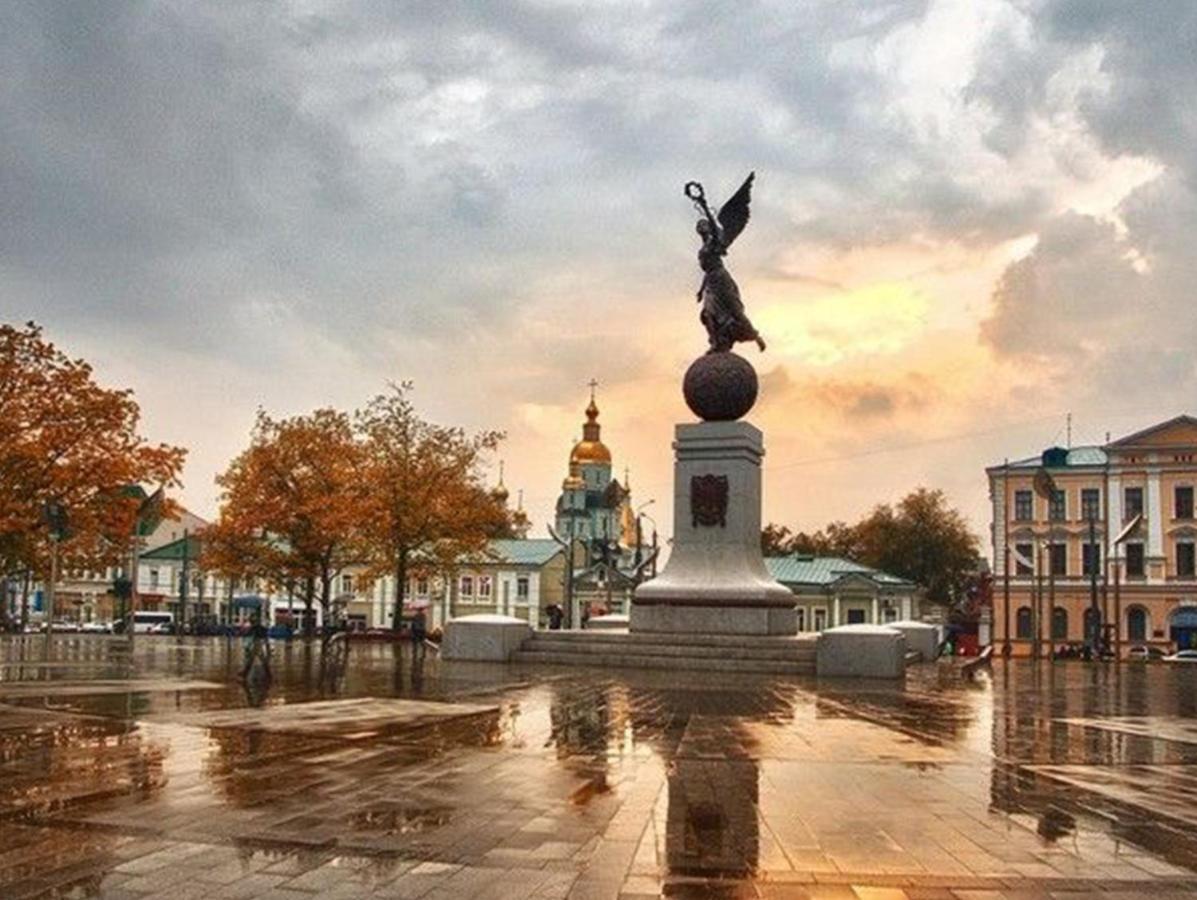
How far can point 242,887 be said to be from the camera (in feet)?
21.6

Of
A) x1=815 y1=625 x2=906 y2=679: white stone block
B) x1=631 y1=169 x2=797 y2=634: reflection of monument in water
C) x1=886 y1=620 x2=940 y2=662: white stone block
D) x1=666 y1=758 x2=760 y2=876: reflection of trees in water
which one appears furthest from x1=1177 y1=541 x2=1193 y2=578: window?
x1=666 y1=758 x2=760 y2=876: reflection of trees in water

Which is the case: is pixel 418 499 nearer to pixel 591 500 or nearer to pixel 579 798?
pixel 579 798

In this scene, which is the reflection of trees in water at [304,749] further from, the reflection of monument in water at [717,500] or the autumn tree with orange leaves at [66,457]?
the autumn tree with orange leaves at [66,457]

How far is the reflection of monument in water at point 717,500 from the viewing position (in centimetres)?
2986

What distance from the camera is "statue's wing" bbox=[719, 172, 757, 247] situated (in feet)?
110

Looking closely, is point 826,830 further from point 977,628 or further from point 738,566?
point 977,628

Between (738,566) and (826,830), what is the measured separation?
22513 mm

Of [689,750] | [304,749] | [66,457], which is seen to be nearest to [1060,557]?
[66,457]

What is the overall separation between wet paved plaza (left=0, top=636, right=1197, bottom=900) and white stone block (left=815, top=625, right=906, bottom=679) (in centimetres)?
687

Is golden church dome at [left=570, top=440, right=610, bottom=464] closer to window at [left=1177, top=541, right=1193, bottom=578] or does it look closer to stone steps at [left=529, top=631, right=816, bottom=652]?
window at [left=1177, top=541, right=1193, bottom=578]

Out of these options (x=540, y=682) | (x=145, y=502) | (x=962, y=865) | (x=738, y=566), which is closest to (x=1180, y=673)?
(x=738, y=566)

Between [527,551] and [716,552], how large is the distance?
222 feet

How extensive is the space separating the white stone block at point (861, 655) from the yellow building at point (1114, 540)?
151ft

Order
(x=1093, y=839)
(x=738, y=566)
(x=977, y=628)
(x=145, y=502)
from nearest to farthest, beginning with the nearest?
(x=1093, y=839), (x=738, y=566), (x=145, y=502), (x=977, y=628)
